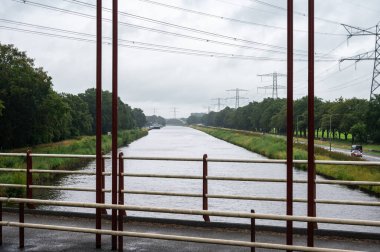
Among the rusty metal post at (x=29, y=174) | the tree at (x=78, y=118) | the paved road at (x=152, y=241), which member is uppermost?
the tree at (x=78, y=118)

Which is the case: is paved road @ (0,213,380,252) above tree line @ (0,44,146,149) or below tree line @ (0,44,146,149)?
below

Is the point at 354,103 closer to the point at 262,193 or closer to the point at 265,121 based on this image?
the point at 265,121

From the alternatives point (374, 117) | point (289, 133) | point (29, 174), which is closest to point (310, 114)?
point (289, 133)

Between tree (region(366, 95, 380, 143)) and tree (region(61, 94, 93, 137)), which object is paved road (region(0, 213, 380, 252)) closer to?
tree (region(366, 95, 380, 143))

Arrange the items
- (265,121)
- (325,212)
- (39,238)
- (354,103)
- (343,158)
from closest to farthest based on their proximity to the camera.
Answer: (39,238)
(325,212)
(343,158)
(354,103)
(265,121)

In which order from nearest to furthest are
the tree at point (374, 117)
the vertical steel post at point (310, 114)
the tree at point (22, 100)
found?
1. the vertical steel post at point (310, 114)
2. the tree at point (22, 100)
3. the tree at point (374, 117)

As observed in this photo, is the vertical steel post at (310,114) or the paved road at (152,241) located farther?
the paved road at (152,241)

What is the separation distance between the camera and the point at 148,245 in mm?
7574

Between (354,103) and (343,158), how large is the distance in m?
45.0

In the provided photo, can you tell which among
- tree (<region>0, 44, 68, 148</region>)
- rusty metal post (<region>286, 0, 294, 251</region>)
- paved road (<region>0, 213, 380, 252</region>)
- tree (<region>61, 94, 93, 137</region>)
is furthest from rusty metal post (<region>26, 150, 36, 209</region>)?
tree (<region>61, 94, 93, 137</region>)

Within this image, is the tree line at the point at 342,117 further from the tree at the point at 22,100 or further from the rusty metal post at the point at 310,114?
the rusty metal post at the point at 310,114

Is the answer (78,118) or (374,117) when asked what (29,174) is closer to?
(374,117)

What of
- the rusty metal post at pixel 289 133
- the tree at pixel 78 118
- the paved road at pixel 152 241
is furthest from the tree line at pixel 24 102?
the rusty metal post at pixel 289 133

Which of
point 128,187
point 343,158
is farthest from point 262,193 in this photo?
point 343,158
